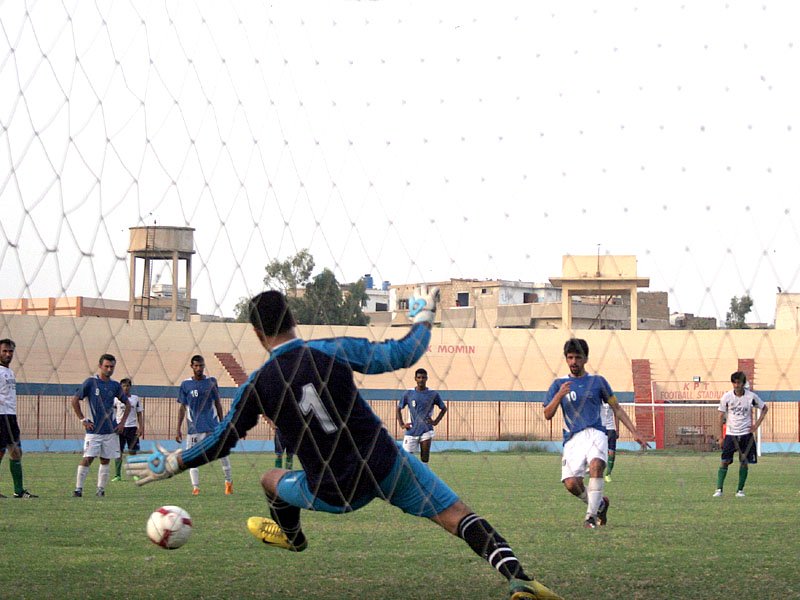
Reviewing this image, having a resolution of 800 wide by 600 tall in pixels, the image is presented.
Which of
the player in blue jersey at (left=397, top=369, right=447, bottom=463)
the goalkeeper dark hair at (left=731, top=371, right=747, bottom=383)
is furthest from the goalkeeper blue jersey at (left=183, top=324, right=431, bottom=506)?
the player in blue jersey at (left=397, top=369, right=447, bottom=463)

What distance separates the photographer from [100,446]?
14.8 m

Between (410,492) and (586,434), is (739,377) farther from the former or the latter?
(410,492)

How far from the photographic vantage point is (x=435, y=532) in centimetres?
1030

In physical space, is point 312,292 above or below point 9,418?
above

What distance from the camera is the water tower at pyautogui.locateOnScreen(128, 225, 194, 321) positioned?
656cm

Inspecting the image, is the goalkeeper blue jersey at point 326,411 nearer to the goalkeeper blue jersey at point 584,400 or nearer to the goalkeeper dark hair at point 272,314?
the goalkeeper dark hair at point 272,314

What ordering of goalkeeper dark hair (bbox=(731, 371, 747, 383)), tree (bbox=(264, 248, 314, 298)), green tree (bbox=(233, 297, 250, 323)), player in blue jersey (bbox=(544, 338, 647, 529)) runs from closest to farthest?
tree (bbox=(264, 248, 314, 298))
green tree (bbox=(233, 297, 250, 323))
player in blue jersey (bbox=(544, 338, 647, 529))
goalkeeper dark hair (bbox=(731, 371, 747, 383))

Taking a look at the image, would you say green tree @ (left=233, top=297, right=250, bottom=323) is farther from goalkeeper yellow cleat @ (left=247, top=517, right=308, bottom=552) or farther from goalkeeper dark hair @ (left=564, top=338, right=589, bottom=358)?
goalkeeper dark hair @ (left=564, top=338, right=589, bottom=358)

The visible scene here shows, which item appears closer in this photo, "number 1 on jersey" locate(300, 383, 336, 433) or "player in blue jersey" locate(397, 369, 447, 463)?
"number 1 on jersey" locate(300, 383, 336, 433)

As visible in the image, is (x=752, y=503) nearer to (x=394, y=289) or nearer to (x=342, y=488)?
(x=394, y=289)

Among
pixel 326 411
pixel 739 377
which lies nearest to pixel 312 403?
pixel 326 411

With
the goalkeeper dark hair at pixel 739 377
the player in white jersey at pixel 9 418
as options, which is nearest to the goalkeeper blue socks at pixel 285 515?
the player in white jersey at pixel 9 418

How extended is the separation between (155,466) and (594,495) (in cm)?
548

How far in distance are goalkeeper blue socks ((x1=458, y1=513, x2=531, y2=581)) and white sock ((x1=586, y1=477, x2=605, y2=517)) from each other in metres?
4.82
